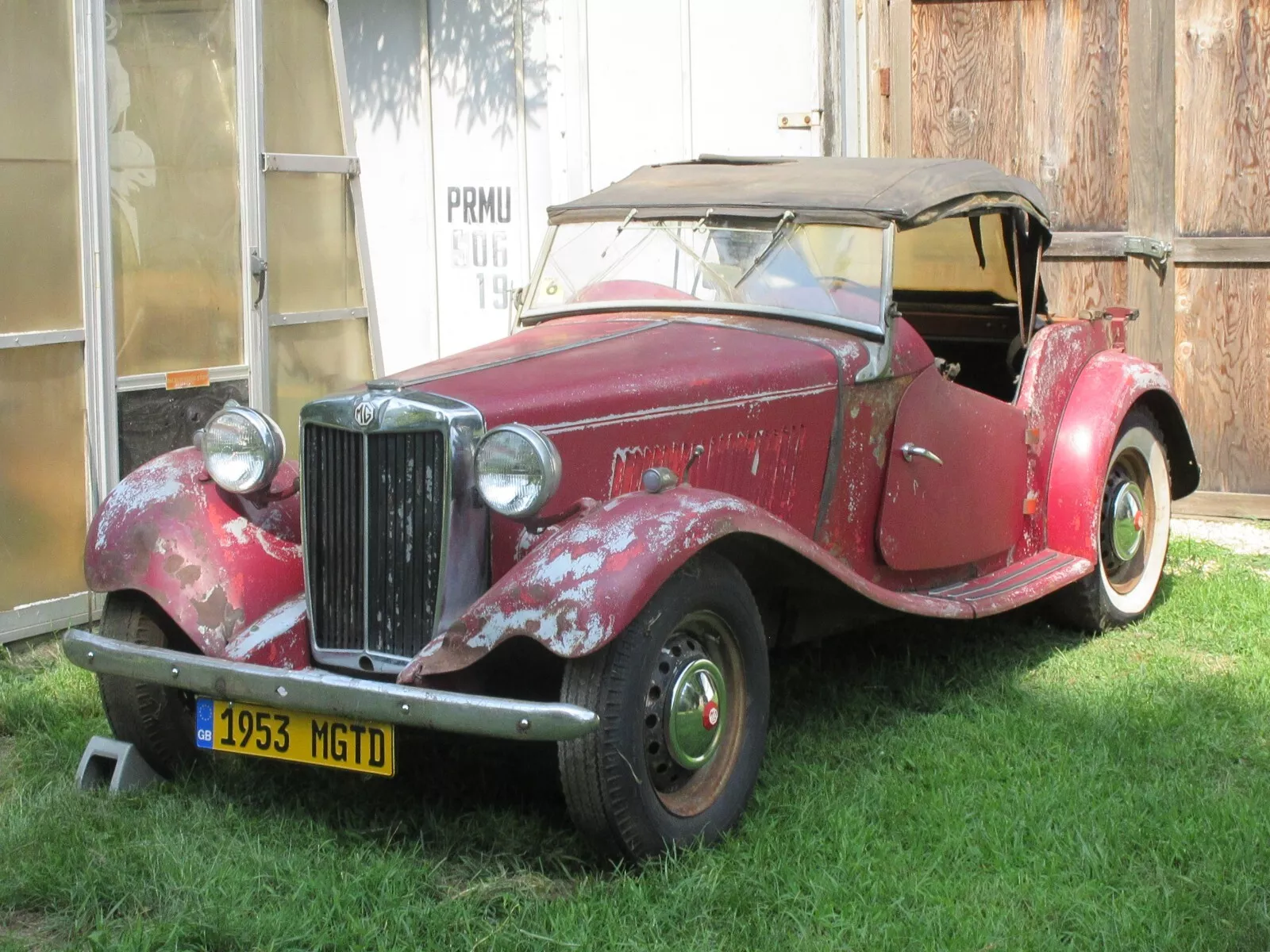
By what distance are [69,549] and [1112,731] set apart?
3.68 meters

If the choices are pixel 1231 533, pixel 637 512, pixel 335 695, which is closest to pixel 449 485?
pixel 637 512

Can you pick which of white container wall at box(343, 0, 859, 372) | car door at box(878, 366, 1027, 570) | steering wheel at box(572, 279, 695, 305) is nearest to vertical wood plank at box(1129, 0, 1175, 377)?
white container wall at box(343, 0, 859, 372)

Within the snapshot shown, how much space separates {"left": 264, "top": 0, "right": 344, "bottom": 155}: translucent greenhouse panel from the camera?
649 centimetres

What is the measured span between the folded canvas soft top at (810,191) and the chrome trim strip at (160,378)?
1.72 metres

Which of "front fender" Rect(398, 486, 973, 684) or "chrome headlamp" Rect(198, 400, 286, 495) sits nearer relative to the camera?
"front fender" Rect(398, 486, 973, 684)

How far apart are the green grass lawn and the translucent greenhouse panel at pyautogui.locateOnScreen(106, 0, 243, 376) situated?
1.60m

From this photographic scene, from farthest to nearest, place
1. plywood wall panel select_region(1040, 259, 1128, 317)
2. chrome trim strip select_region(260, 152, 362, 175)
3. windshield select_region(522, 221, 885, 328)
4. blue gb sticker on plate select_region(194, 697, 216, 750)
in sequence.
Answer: plywood wall panel select_region(1040, 259, 1128, 317)
chrome trim strip select_region(260, 152, 362, 175)
windshield select_region(522, 221, 885, 328)
blue gb sticker on plate select_region(194, 697, 216, 750)

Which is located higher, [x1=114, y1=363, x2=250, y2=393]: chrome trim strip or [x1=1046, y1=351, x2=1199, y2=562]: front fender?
[x1=114, y1=363, x2=250, y2=393]: chrome trim strip

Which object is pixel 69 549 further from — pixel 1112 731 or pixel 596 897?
pixel 1112 731

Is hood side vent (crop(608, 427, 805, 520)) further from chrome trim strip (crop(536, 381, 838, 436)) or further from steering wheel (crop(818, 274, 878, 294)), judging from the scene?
steering wheel (crop(818, 274, 878, 294))

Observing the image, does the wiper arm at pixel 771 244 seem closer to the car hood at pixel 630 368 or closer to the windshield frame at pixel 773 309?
Result: the windshield frame at pixel 773 309

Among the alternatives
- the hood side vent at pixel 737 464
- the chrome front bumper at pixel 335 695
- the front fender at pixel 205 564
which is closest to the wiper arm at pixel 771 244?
the hood side vent at pixel 737 464

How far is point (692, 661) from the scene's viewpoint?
3676 millimetres

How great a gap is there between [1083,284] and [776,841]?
474 centimetres
